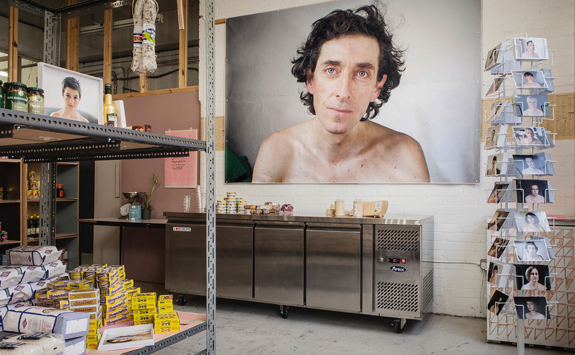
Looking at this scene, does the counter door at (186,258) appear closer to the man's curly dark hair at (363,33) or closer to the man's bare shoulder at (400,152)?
the man's curly dark hair at (363,33)

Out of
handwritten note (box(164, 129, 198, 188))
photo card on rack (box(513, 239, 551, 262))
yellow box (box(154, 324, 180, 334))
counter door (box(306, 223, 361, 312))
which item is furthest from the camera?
handwritten note (box(164, 129, 198, 188))

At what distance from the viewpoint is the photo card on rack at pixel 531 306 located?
2.66m

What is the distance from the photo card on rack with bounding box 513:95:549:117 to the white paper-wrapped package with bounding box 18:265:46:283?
2865mm

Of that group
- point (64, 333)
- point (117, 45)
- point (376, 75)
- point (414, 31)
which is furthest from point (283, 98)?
point (64, 333)

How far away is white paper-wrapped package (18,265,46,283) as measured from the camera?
2.11 metres

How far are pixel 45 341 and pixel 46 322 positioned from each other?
16 cm

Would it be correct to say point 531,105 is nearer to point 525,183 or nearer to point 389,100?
point 525,183

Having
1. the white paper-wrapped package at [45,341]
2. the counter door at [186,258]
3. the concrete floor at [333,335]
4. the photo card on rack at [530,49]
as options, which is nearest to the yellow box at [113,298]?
the white paper-wrapped package at [45,341]

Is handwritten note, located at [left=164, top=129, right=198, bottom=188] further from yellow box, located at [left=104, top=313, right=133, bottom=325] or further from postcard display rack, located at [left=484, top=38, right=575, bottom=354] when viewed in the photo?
postcard display rack, located at [left=484, top=38, right=575, bottom=354]

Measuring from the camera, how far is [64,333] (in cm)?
159

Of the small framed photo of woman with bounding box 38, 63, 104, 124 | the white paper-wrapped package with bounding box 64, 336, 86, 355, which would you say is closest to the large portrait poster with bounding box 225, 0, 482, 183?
the small framed photo of woman with bounding box 38, 63, 104, 124

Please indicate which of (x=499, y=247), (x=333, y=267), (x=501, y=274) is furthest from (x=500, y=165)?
(x=333, y=267)

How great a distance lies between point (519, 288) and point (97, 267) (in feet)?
8.15

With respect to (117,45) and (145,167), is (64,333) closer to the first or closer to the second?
(145,167)
